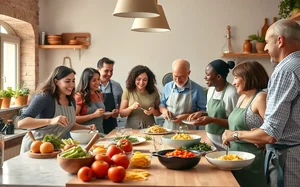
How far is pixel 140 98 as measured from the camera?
160 inches

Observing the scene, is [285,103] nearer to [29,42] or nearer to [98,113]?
[98,113]

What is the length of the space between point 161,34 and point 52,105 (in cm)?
359

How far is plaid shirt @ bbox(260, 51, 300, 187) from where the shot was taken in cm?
209

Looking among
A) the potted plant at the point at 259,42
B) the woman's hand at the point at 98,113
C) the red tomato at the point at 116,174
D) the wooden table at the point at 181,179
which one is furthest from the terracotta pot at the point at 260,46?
the red tomato at the point at 116,174

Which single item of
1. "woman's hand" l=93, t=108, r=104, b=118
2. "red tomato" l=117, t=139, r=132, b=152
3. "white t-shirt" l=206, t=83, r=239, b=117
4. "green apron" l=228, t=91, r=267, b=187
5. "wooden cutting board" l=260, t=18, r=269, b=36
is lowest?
"green apron" l=228, t=91, r=267, b=187

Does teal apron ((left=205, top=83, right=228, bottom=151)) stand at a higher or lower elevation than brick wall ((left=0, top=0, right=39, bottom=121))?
lower

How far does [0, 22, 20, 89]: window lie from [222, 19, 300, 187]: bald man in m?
4.06

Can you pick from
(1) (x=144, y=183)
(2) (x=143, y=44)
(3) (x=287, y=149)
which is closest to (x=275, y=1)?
(2) (x=143, y=44)

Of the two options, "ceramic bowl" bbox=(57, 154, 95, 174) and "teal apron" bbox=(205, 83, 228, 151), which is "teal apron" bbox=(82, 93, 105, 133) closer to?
"teal apron" bbox=(205, 83, 228, 151)

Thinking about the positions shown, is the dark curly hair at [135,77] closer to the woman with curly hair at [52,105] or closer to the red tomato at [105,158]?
the woman with curly hair at [52,105]

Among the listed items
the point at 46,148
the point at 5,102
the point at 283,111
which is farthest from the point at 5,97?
the point at 283,111

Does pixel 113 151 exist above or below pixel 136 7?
below

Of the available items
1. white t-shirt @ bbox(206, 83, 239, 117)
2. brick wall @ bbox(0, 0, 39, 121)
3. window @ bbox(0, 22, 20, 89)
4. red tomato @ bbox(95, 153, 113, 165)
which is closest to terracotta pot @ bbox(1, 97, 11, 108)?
window @ bbox(0, 22, 20, 89)

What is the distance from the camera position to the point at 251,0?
20.4 feet
